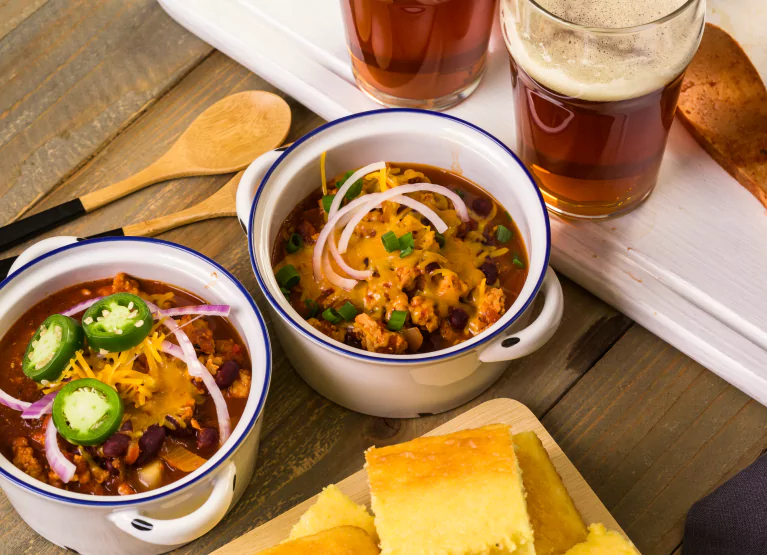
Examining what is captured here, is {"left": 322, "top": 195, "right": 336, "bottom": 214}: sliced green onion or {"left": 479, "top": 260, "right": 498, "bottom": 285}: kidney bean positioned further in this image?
{"left": 322, "top": 195, "right": 336, "bottom": 214}: sliced green onion

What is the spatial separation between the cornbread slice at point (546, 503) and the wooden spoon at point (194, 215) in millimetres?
997

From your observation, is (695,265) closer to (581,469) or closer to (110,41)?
(581,469)

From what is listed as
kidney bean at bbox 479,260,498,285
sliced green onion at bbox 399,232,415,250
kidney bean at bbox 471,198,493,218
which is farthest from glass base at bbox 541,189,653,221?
sliced green onion at bbox 399,232,415,250

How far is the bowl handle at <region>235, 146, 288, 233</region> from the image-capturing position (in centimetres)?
213

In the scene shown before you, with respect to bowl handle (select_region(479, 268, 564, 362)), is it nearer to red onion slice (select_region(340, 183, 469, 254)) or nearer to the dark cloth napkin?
red onion slice (select_region(340, 183, 469, 254))

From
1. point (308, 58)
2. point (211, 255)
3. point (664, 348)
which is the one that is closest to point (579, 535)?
point (664, 348)

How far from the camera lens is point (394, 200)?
2.19 meters

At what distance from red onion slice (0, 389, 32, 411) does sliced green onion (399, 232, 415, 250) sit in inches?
33.4

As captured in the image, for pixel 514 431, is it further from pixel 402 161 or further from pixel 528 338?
pixel 402 161

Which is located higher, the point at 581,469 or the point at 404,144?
the point at 404,144

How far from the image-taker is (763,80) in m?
2.42

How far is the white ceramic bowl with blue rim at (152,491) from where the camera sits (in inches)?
70.4

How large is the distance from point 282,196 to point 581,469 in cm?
92

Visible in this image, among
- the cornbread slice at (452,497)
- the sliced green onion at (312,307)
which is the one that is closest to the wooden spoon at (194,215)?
the sliced green onion at (312,307)
